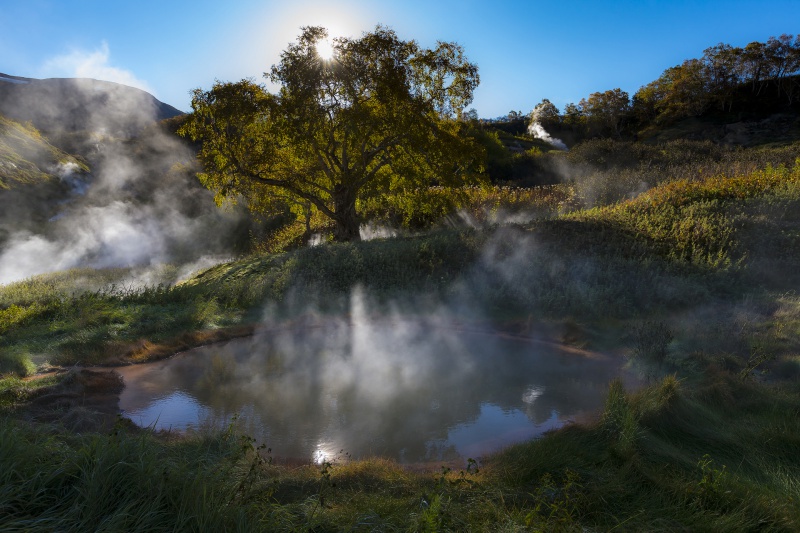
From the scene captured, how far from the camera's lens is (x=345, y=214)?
15680mm

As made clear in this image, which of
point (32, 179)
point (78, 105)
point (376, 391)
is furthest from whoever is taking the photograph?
point (78, 105)

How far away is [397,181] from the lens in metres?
16.1

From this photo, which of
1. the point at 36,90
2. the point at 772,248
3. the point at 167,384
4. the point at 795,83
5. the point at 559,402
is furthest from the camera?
the point at 36,90

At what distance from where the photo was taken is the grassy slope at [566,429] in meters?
2.73

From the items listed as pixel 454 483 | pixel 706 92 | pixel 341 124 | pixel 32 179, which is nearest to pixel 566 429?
pixel 454 483

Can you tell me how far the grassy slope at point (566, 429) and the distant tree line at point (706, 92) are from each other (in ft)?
138

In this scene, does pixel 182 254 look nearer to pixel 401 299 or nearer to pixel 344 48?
pixel 344 48

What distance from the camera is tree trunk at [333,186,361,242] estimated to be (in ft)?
50.5

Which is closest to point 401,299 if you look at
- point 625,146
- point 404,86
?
point 404,86

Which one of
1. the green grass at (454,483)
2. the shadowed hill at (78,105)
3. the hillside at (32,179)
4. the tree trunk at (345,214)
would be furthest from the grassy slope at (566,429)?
the shadowed hill at (78,105)

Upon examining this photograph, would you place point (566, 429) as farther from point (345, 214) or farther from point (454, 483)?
point (345, 214)

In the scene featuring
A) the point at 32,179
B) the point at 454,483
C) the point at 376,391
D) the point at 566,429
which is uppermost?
the point at 32,179

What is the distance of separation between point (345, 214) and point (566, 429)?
12.1m

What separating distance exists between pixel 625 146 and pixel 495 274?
18.8 metres
